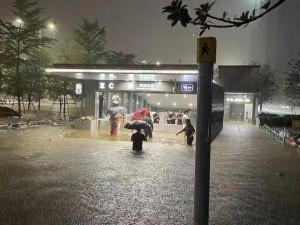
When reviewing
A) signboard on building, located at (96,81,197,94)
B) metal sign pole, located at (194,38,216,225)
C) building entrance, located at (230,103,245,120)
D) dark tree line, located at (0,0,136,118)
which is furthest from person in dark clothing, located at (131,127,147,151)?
building entrance, located at (230,103,245,120)

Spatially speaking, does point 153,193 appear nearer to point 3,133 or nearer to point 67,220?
point 67,220

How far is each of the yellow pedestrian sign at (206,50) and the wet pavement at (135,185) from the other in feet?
12.1

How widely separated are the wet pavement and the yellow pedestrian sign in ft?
12.1

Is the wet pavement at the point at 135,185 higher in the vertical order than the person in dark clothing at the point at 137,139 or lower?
lower

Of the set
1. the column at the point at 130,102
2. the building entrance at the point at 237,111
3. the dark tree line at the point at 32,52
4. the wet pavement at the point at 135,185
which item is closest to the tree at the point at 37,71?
the dark tree line at the point at 32,52

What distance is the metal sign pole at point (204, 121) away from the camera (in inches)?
153

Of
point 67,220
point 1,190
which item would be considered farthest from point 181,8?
point 1,190

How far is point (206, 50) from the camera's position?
3900mm

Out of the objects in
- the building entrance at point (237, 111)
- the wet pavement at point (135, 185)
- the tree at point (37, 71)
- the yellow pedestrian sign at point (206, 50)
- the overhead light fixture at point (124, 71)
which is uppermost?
the tree at point (37, 71)

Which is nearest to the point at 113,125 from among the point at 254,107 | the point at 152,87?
the point at 152,87

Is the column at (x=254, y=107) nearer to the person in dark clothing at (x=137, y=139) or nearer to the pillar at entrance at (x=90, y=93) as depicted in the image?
the pillar at entrance at (x=90, y=93)

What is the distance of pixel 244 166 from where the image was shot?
1187cm

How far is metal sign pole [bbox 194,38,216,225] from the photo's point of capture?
388 cm

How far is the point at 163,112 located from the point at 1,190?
79.4 ft
